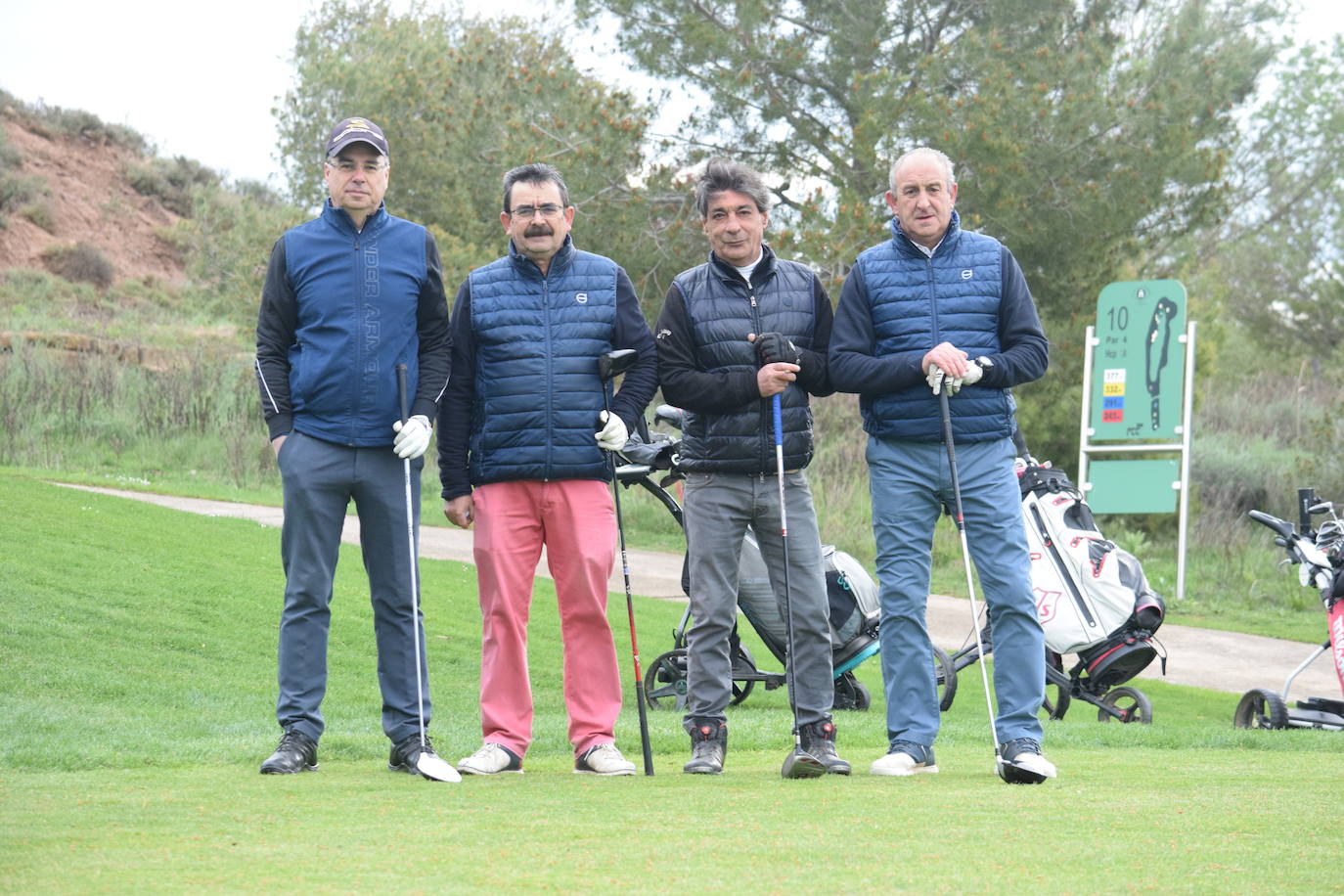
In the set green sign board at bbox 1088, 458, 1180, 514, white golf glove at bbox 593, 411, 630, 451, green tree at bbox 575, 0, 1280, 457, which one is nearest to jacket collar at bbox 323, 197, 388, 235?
white golf glove at bbox 593, 411, 630, 451

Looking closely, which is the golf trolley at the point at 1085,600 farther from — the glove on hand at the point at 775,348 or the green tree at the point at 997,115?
the green tree at the point at 997,115

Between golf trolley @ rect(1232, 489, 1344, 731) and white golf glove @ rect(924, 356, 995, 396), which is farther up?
white golf glove @ rect(924, 356, 995, 396)

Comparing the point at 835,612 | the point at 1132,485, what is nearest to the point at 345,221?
the point at 835,612

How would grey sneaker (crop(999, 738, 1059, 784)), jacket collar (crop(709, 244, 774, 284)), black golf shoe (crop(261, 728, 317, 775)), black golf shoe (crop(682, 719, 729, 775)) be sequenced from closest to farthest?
grey sneaker (crop(999, 738, 1059, 784))
black golf shoe (crop(261, 728, 317, 775))
black golf shoe (crop(682, 719, 729, 775))
jacket collar (crop(709, 244, 774, 284))

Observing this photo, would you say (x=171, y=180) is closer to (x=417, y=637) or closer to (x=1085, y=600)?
(x=1085, y=600)

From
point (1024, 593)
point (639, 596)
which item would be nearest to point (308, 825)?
point (1024, 593)

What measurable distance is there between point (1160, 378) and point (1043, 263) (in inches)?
175

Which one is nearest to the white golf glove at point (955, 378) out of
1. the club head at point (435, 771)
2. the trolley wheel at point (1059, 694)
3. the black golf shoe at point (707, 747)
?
the black golf shoe at point (707, 747)

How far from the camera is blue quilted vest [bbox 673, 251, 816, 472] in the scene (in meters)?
5.17

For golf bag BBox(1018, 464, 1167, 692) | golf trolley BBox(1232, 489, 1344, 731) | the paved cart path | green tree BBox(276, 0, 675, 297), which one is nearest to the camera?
golf trolley BBox(1232, 489, 1344, 731)

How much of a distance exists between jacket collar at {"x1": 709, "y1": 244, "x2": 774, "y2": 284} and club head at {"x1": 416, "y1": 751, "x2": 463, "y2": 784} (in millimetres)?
1832

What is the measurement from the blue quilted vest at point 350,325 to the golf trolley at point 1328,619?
4488 millimetres

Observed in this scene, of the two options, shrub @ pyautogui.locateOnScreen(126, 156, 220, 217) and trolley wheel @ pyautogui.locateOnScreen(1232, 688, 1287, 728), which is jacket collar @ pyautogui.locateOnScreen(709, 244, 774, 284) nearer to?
trolley wheel @ pyautogui.locateOnScreen(1232, 688, 1287, 728)

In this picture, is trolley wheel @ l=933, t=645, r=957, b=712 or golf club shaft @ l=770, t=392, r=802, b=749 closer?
golf club shaft @ l=770, t=392, r=802, b=749
